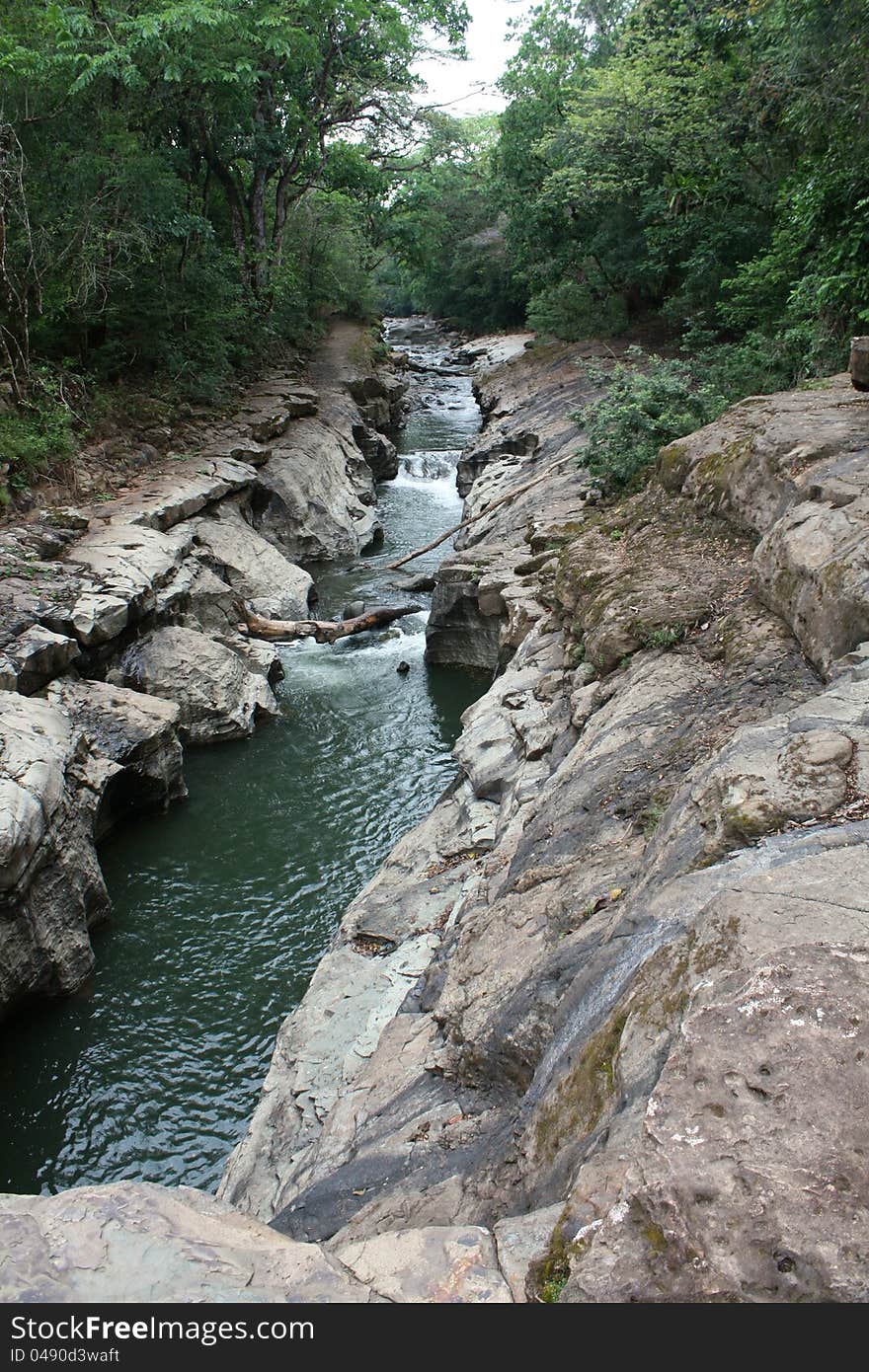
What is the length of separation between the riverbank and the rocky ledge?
9.33ft

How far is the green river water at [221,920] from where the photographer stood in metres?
6.90

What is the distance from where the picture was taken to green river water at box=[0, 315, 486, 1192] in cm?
690

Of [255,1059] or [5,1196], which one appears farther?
[255,1059]

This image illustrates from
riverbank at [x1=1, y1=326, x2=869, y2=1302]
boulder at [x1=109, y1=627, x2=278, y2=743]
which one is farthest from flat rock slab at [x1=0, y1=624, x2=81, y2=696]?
riverbank at [x1=1, y1=326, x2=869, y2=1302]

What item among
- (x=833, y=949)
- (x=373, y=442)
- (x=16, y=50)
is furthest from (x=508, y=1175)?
(x=373, y=442)

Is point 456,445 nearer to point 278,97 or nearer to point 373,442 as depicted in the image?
point 373,442

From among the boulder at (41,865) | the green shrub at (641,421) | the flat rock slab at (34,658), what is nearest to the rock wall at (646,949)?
the green shrub at (641,421)

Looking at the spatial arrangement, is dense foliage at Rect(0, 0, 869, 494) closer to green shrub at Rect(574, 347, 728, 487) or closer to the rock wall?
green shrub at Rect(574, 347, 728, 487)

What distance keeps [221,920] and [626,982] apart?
633cm

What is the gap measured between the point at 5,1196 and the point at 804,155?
16199 millimetres

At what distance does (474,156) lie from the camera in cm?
3391

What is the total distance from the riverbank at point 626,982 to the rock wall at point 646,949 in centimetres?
1

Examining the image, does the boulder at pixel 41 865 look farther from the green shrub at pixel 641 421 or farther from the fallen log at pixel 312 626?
the green shrub at pixel 641 421

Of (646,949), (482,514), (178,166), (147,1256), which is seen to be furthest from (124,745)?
(178,166)
